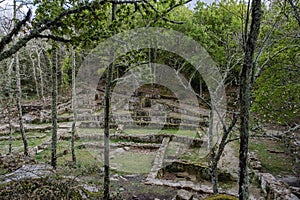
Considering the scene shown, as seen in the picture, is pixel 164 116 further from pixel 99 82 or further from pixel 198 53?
pixel 99 82

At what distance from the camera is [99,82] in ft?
95.8

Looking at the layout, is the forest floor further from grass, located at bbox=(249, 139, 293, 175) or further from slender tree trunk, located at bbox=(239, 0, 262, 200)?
slender tree trunk, located at bbox=(239, 0, 262, 200)

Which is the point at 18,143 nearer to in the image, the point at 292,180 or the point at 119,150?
the point at 119,150

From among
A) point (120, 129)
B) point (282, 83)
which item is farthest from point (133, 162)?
point (282, 83)

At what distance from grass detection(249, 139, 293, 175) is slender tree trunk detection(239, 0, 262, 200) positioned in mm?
6752

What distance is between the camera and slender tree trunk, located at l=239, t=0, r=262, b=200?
206 cm

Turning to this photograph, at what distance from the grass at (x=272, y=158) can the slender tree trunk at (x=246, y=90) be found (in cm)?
675

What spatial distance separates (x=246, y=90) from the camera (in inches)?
85.9

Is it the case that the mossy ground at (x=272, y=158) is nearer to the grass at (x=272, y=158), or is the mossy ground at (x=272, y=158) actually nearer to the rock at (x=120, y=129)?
the grass at (x=272, y=158)

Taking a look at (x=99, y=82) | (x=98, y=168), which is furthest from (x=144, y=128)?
(x=99, y=82)

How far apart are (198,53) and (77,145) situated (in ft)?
28.4

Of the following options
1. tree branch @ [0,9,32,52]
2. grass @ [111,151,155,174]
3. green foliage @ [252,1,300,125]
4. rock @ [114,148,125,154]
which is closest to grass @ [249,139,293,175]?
green foliage @ [252,1,300,125]

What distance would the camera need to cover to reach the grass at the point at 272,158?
806 cm

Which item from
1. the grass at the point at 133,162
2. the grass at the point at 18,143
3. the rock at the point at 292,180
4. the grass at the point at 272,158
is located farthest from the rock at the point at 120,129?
the rock at the point at 292,180
